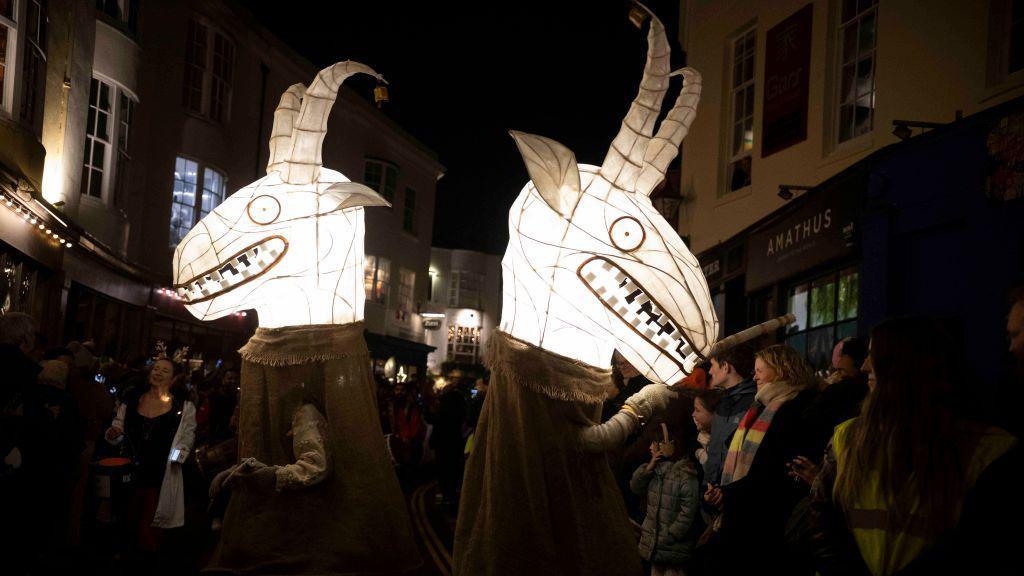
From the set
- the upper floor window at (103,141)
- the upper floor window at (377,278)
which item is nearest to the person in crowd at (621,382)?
the upper floor window at (103,141)

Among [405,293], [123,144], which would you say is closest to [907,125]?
[123,144]

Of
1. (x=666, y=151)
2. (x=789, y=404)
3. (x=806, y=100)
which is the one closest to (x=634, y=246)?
(x=666, y=151)

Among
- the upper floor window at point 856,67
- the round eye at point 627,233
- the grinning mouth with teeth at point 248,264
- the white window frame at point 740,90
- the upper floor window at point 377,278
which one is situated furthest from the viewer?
the upper floor window at point 377,278

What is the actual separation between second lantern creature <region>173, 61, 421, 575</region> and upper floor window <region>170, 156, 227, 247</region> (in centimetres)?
1510

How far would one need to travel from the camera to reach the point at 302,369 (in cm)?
616

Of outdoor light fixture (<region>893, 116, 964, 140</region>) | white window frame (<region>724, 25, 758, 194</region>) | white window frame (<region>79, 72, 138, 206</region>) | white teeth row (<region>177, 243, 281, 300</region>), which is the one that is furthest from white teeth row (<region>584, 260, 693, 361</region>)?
white window frame (<region>79, 72, 138, 206</region>)

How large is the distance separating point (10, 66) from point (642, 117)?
30.9ft

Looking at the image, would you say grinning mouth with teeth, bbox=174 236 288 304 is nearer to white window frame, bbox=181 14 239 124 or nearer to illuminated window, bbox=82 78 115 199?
illuminated window, bbox=82 78 115 199

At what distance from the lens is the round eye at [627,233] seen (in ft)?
15.8

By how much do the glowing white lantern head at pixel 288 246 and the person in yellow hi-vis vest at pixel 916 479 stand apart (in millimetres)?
3506

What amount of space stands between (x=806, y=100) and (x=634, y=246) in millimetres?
8696

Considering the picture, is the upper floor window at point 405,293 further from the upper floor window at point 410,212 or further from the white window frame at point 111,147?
the white window frame at point 111,147

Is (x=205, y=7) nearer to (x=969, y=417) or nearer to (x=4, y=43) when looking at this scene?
(x=4, y=43)

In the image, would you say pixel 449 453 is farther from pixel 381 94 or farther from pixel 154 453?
pixel 381 94
